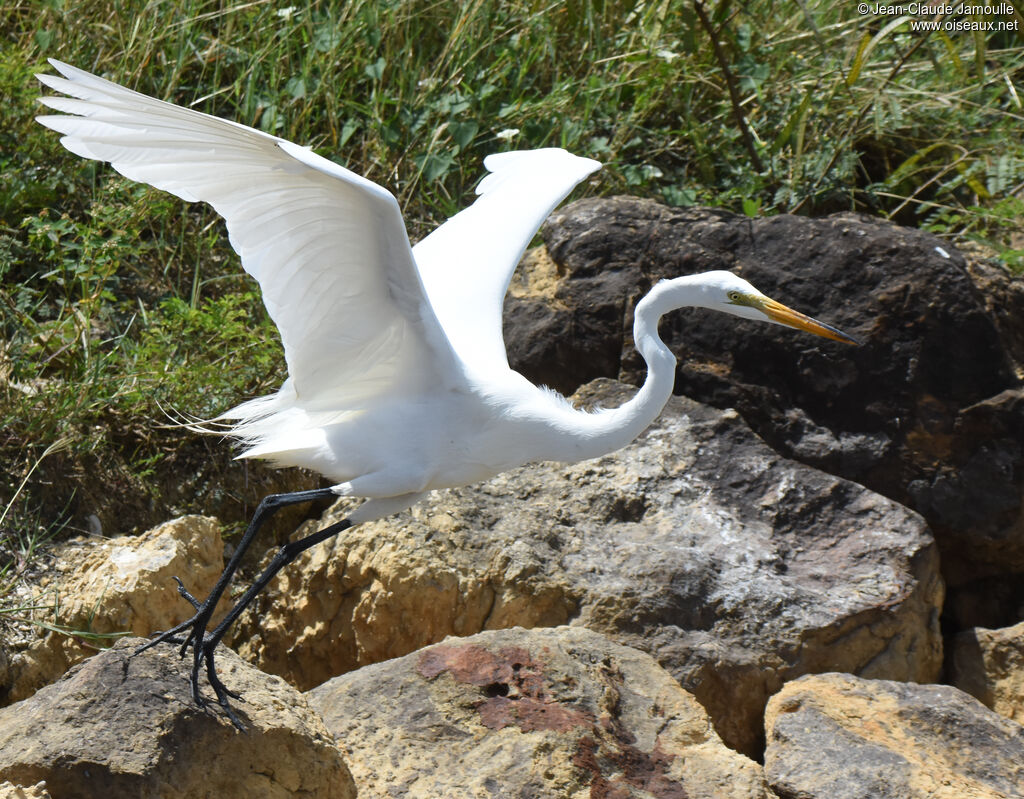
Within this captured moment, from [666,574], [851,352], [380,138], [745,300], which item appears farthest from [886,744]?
[380,138]

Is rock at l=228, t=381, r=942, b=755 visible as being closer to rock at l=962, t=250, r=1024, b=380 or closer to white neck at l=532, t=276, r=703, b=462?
white neck at l=532, t=276, r=703, b=462

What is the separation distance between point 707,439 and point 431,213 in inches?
79.4

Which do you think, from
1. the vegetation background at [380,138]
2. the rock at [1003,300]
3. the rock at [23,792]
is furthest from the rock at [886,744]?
the vegetation background at [380,138]

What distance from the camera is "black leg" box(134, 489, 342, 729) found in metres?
2.29

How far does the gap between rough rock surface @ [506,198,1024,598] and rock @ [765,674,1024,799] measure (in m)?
0.92

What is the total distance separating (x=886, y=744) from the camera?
8.64ft

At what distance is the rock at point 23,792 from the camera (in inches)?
72.2

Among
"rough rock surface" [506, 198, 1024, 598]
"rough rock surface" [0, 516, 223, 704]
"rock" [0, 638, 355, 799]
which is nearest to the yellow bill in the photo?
"rough rock surface" [506, 198, 1024, 598]

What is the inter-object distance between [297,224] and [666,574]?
1.46 metres

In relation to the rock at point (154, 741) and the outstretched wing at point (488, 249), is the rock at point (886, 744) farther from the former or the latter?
the outstretched wing at point (488, 249)

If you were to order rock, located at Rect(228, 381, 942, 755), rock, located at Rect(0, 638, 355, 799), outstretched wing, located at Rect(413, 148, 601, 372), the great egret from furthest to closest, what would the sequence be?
1. outstretched wing, located at Rect(413, 148, 601, 372)
2. rock, located at Rect(228, 381, 942, 755)
3. the great egret
4. rock, located at Rect(0, 638, 355, 799)

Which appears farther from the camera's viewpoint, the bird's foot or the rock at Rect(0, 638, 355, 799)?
the bird's foot

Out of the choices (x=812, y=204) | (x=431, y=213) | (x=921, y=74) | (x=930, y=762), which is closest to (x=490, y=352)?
(x=930, y=762)

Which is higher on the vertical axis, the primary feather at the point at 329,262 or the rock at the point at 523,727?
the primary feather at the point at 329,262
